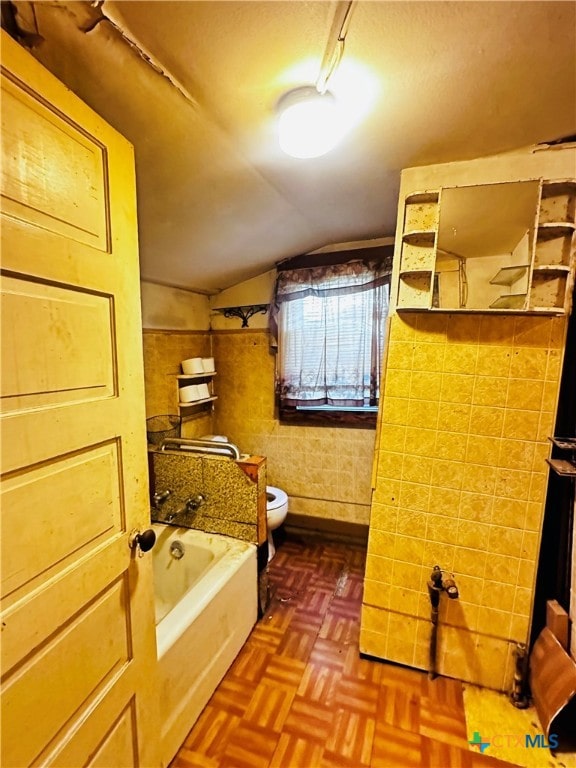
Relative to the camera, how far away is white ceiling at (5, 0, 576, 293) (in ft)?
2.40

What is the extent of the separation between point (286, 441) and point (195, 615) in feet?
4.76

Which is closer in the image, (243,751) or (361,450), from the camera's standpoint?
(243,751)

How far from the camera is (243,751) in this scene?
122 cm

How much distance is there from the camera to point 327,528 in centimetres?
260

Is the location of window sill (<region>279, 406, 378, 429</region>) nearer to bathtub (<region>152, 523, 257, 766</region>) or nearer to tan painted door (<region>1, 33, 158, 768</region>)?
bathtub (<region>152, 523, 257, 766</region>)

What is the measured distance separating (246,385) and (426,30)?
7.26 ft

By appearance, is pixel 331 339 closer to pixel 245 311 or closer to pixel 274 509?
pixel 245 311

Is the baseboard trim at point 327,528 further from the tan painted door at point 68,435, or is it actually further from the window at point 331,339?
the tan painted door at point 68,435

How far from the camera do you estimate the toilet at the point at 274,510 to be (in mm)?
2203

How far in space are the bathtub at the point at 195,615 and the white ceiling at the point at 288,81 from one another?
1.64 m

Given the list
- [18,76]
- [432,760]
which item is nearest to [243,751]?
[432,760]

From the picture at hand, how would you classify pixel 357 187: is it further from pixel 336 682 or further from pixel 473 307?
pixel 336 682

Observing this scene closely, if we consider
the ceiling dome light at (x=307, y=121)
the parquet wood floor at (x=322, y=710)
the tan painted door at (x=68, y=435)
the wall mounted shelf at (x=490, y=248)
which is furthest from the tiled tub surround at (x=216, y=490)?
the ceiling dome light at (x=307, y=121)

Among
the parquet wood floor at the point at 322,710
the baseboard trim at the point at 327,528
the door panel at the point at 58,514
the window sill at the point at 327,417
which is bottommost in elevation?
the parquet wood floor at the point at 322,710
